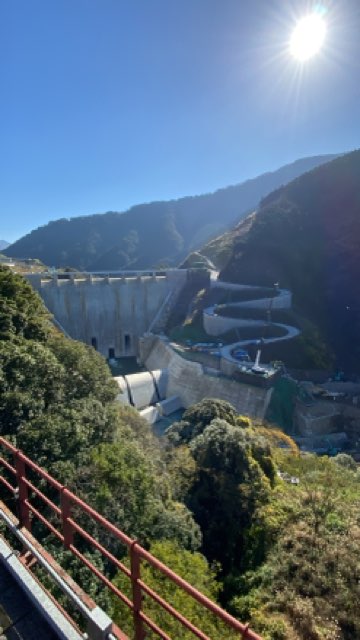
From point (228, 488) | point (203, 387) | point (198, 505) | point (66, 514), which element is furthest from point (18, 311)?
point (203, 387)

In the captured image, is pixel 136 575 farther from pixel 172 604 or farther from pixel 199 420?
pixel 199 420

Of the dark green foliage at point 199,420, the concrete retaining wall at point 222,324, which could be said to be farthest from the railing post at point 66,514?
the concrete retaining wall at point 222,324

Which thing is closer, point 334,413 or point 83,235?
point 334,413

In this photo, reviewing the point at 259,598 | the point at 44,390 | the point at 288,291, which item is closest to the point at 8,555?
the point at 259,598

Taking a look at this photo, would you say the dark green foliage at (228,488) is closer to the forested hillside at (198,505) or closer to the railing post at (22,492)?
the forested hillside at (198,505)

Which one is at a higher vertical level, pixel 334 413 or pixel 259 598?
pixel 259 598

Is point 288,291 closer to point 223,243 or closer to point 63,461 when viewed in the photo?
point 223,243
